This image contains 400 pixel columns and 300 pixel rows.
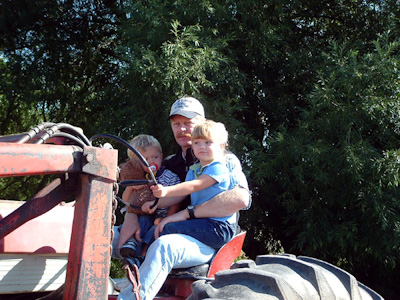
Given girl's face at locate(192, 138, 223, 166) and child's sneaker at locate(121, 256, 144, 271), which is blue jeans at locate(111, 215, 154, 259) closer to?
child's sneaker at locate(121, 256, 144, 271)

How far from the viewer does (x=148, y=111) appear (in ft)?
23.2

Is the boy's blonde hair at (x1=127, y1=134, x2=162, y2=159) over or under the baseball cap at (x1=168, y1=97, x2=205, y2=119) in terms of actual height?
under

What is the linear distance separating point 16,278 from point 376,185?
4497 millimetres

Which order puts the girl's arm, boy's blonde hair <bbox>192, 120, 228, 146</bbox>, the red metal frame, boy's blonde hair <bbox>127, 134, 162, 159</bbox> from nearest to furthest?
the red metal frame < the girl's arm < boy's blonde hair <bbox>192, 120, 228, 146</bbox> < boy's blonde hair <bbox>127, 134, 162, 159</bbox>

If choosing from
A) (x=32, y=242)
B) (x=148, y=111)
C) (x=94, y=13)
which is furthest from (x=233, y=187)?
(x=94, y=13)

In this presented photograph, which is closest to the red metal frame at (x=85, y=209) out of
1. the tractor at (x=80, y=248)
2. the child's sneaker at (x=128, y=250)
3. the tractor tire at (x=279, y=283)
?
the tractor at (x=80, y=248)

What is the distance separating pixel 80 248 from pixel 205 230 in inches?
34.6

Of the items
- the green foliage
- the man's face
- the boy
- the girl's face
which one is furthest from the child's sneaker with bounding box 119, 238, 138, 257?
the green foliage

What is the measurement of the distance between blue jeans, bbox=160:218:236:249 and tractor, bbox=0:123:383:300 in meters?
0.07

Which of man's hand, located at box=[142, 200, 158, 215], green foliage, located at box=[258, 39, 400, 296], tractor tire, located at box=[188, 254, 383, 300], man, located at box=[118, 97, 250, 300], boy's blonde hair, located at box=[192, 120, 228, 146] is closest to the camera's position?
tractor tire, located at box=[188, 254, 383, 300]

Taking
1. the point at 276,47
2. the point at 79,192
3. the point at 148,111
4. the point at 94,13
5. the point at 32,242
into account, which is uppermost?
the point at 94,13

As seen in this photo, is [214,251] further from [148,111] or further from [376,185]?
[148,111]

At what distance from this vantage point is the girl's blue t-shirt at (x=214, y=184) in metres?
2.73

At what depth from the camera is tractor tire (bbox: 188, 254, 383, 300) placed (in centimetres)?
230
